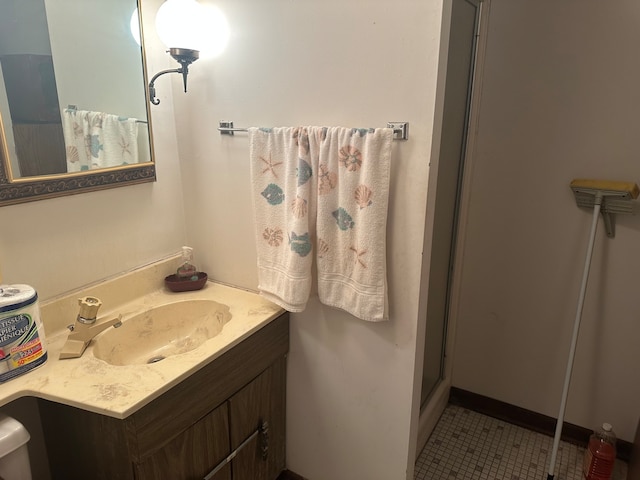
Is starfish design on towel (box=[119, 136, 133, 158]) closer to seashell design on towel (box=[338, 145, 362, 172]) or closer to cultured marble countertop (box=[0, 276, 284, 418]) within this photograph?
cultured marble countertop (box=[0, 276, 284, 418])

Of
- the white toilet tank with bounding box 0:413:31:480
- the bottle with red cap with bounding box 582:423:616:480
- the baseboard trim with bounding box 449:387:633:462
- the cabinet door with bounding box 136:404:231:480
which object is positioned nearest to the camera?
the white toilet tank with bounding box 0:413:31:480

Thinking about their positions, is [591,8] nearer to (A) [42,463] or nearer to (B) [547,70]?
(B) [547,70]

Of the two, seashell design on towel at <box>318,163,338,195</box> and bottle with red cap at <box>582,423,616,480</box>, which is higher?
seashell design on towel at <box>318,163,338,195</box>

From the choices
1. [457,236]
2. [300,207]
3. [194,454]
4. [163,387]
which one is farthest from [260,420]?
[457,236]

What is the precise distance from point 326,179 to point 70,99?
2.49ft

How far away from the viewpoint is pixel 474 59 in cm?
173

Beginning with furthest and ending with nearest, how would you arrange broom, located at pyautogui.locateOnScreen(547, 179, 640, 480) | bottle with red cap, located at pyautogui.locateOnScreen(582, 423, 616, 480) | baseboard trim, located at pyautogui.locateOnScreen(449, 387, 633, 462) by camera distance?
baseboard trim, located at pyautogui.locateOnScreen(449, 387, 633, 462), bottle with red cap, located at pyautogui.locateOnScreen(582, 423, 616, 480), broom, located at pyautogui.locateOnScreen(547, 179, 640, 480)

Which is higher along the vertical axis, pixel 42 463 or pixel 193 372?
pixel 193 372

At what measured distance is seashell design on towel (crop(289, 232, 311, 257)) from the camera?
1.26 metres

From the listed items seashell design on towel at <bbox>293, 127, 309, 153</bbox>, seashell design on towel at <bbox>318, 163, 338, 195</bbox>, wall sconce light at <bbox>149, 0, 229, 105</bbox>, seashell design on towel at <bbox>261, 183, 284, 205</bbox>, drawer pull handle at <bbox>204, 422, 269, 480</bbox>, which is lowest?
drawer pull handle at <bbox>204, 422, 269, 480</bbox>

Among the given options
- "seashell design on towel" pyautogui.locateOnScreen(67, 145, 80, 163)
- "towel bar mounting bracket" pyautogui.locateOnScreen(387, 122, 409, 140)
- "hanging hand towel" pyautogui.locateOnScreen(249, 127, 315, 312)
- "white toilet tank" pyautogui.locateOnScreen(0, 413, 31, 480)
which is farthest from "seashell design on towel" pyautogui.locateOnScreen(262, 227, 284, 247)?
"white toilet tank" pyautogui.locateOnScreen(0, 413, 31, 480)

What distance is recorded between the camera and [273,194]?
1.33 metres

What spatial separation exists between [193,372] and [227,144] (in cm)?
74

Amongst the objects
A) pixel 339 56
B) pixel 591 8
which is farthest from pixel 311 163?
pixel 591 8
